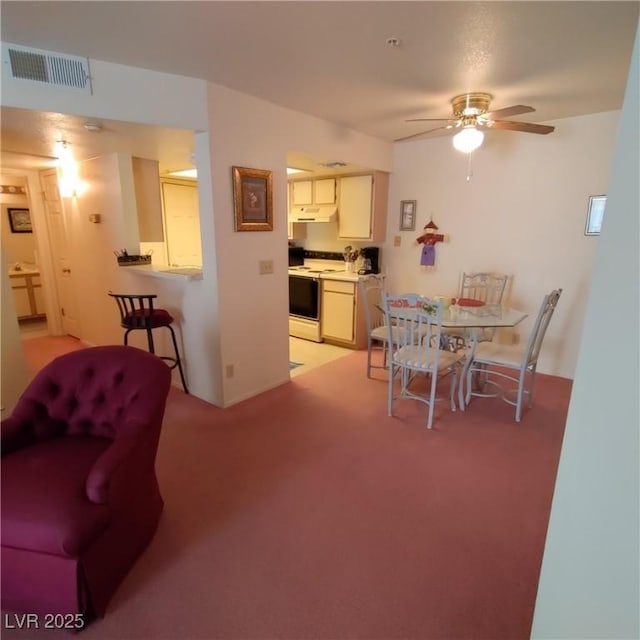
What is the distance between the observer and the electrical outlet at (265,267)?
3261mm

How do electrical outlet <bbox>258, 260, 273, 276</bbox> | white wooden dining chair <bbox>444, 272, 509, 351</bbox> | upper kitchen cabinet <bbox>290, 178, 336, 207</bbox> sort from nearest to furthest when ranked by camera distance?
electrical outlet <bbox>258, 260, 273, 276</bbox> → white wooden dining chair <bbox>444, 272, 509, 351</bbox> → upper kitchen cabinet <bbox>290, 178, 336, 207</bbox>

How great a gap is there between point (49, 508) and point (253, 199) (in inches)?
95.0

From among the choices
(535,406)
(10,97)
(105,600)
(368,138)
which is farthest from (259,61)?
(535,406)

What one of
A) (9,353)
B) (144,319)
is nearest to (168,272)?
(144,319)

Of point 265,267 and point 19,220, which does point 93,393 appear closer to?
point 265,267

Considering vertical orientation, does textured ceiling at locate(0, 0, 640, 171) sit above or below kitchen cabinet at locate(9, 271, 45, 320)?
above

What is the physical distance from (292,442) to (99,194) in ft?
10.5

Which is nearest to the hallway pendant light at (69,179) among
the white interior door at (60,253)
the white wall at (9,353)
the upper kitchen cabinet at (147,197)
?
the white interior door at (60,253)

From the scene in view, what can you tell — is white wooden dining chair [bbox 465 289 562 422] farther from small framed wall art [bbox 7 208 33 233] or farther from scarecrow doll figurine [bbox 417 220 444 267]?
small framed wall art [bbox 7 208 33 233]

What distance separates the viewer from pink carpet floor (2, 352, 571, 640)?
1501mm

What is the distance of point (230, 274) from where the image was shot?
3043mm

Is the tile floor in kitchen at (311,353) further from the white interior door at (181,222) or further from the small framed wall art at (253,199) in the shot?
the white interior door at (181,222)

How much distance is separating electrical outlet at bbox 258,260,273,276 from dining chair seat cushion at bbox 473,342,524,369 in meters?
1.88

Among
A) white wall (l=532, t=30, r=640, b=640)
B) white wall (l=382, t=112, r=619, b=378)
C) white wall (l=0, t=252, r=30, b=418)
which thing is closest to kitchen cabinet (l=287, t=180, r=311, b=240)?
white wall (l=382, t=112, r=619, b=378)
